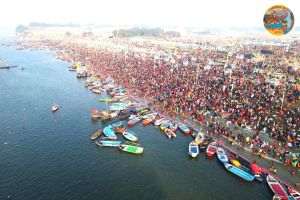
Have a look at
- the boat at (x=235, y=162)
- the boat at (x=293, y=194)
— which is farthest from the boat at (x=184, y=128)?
the boat at (x=293, y=194)

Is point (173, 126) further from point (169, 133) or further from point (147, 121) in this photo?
point (147, 121)

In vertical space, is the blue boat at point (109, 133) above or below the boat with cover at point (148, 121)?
below

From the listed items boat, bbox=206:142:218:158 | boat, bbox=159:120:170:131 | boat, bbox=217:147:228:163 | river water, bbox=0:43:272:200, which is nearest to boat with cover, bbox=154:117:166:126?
boat, bbox=159:120:170:131

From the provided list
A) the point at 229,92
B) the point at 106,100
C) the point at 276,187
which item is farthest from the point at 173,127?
the point at 106,100

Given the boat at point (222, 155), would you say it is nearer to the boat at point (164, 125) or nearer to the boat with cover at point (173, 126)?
the boat with cover at point (173, 126)

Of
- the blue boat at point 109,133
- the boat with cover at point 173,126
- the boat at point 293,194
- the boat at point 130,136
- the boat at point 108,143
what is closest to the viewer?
the boat at point 293,194
